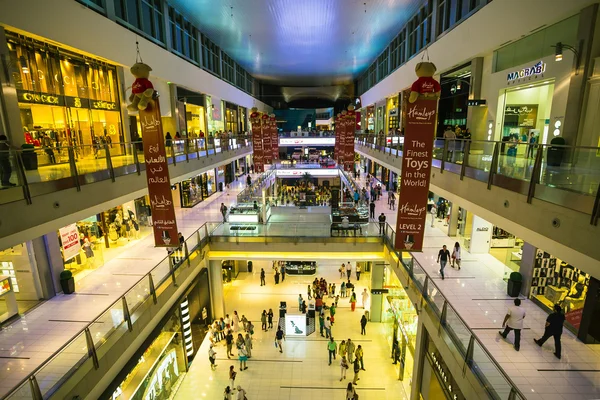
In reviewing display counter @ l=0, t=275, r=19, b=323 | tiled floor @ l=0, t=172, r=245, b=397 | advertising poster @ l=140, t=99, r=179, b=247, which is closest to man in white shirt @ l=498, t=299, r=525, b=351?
advertising poster @ l=140, t=99, r=179, b=247

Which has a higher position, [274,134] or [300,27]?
[300,27]

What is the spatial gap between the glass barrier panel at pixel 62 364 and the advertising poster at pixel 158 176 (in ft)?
10.4

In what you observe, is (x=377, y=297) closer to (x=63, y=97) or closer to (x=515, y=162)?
(x=515, y=162)

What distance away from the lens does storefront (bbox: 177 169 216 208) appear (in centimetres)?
1888

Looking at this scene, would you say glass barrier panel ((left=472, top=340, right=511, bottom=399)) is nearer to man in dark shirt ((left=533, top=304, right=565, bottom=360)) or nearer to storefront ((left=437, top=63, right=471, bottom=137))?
man in dark shirt ((left=533, top=304, right=565, bottom=360))

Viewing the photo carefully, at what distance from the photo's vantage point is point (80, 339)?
5633 millimetres

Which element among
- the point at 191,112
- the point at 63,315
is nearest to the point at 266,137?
the point at 191,112

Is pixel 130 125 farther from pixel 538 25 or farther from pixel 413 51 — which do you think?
pixel 413 51

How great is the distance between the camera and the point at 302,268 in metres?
18.6

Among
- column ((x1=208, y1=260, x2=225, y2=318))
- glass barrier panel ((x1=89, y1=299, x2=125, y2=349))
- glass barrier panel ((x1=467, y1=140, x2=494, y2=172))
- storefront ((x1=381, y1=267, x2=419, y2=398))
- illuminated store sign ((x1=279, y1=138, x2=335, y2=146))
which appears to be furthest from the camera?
illuminated store sign ((x1=279, y1=138, x2=335, y2=146))

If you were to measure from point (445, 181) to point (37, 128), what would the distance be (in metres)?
12.4

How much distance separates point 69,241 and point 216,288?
6466 millimetres

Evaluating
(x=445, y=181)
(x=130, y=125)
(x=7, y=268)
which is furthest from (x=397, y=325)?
(x=130, y=125)

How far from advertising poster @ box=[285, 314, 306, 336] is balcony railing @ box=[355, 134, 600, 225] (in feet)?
28.8
